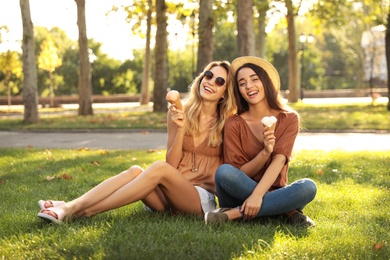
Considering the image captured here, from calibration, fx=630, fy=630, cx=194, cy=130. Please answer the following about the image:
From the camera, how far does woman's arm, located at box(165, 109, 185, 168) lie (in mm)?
5262

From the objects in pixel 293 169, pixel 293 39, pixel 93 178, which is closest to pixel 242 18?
pixel 293 169

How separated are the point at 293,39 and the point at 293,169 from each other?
88.7ft

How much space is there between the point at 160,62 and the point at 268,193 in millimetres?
21519

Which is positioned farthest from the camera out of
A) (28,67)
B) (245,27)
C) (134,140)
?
(28,67)

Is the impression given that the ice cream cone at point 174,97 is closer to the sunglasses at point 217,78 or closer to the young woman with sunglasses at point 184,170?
the young woman with sunglasses at point 184,170

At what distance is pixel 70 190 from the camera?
283 inches

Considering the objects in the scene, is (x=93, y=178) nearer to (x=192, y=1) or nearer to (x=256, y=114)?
(x=256, y=114)

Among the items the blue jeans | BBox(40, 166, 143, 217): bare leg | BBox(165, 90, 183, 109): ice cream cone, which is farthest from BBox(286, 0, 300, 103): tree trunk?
BBox(40, 166, 143, 217): bare leg

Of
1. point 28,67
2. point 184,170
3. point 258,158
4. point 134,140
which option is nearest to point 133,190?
point 184,170

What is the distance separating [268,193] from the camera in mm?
5086

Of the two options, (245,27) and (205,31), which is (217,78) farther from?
(205,31)

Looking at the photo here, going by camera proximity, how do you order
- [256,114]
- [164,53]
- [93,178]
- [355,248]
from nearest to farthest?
[355,248], [256,114], [93,178], [164,53]

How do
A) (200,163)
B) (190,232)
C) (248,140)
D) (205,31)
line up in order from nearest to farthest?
(190,232) < (248,140) < (200,163) < (205,31)

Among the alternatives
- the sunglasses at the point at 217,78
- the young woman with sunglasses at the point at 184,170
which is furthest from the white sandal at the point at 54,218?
the sunglasses at the point at 217,78
